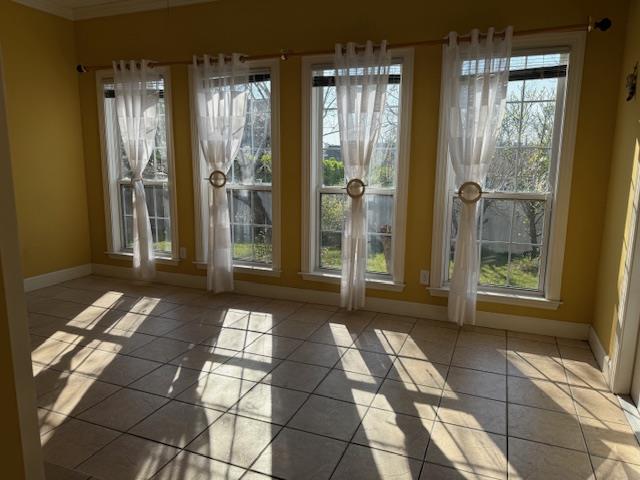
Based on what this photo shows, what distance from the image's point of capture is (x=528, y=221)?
352 centimetres

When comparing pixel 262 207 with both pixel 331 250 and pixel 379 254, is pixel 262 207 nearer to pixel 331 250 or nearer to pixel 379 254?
pixel 331 250

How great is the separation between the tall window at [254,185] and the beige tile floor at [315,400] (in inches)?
32.6

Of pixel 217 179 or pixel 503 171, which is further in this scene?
pixel 217 179

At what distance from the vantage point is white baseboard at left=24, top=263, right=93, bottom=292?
453cm

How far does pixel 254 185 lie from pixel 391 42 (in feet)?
5.83

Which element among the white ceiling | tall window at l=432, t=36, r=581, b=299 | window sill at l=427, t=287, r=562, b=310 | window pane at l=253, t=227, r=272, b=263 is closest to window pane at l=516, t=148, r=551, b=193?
tall window at l=432, t=36, r=581, b=299

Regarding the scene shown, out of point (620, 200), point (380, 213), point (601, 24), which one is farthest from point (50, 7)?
point (620, 200)

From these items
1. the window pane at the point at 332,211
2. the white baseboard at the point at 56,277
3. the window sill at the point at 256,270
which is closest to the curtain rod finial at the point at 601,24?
the window pane at the point at 332,211

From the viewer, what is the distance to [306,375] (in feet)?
9.26

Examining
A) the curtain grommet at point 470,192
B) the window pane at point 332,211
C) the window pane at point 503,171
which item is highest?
the window pane at point 503,171

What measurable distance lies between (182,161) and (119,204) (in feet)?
3.58

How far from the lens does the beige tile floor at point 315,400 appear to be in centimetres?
202

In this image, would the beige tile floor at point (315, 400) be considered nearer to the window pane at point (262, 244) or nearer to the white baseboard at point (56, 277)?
the window pane at point (262, 244)

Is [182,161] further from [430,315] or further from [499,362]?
[499,362]
